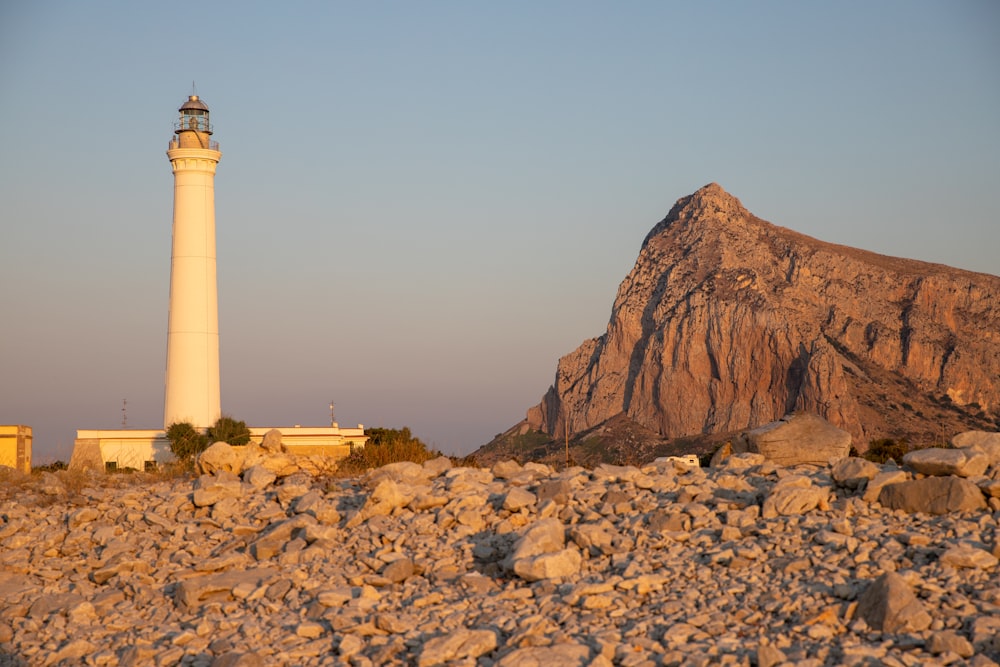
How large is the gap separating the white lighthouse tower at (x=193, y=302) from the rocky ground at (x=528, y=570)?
26.4 metres

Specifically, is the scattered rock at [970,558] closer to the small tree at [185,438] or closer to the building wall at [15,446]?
the small tree at [185,438]

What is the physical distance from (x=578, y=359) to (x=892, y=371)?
42891 mm

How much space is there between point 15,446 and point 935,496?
3002 centimetres

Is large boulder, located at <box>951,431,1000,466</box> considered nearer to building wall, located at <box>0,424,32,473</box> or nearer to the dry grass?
the dry grass

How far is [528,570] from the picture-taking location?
1040 centimetres

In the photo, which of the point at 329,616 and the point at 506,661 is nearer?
the point at 506,661

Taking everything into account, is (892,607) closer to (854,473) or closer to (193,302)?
(854,473)

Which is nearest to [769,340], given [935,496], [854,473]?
[854,473]

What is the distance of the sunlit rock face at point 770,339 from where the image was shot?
140 meters

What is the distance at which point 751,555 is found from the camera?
10.0 metres

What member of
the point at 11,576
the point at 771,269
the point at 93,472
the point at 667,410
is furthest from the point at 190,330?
the point at 771,269

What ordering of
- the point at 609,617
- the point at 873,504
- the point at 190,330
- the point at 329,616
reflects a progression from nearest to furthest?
the point at 609,617 → the point at 329,616 → the point at 873,504 → the point at 190,330

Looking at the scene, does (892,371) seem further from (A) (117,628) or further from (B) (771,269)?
(A) (117,628)

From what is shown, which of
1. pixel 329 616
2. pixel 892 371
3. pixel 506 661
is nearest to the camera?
pixel 506 661
